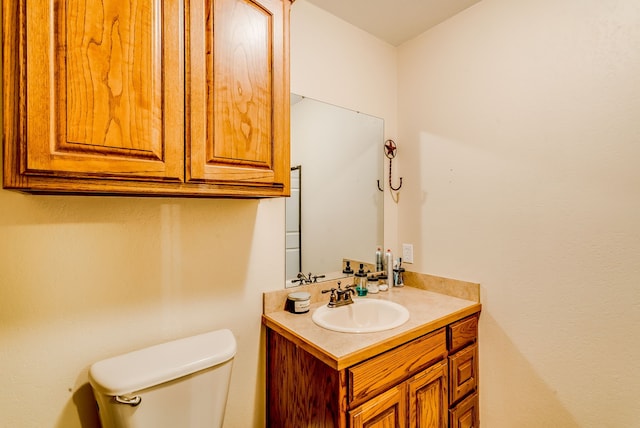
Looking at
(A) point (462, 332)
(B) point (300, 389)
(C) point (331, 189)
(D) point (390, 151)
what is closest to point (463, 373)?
(A) point (462, 332)

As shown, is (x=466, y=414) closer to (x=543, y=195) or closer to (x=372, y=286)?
(x=372, y=286)

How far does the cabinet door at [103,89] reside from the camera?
0.75 meters

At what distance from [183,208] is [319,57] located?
1.08 metres

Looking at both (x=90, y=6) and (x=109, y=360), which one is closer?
(x=90, y=6)

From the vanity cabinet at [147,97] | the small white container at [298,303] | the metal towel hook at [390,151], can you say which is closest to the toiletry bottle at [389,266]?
the metal towel hook at [390,151]

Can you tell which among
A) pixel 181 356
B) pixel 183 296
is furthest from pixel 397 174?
pixel 181 356

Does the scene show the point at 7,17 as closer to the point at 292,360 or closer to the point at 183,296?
the point at 183,296

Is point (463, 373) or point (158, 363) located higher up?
point (158, 363)

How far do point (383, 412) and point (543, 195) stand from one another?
1169mm

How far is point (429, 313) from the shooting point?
57.1 inches

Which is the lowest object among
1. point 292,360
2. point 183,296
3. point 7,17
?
point 292,360

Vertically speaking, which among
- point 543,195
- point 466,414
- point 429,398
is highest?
point 543,195

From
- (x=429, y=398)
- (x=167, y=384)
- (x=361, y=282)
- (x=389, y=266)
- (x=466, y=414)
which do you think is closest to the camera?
(x=167, y=384)

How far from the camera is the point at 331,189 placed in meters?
1.82
